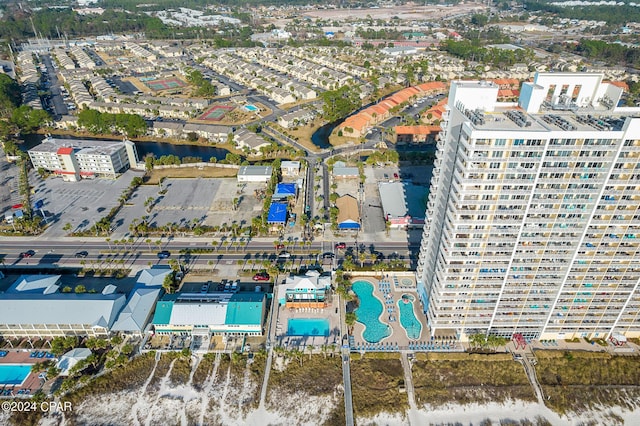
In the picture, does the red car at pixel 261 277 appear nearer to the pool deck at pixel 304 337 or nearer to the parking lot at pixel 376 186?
the pool deck at pixel 304 337

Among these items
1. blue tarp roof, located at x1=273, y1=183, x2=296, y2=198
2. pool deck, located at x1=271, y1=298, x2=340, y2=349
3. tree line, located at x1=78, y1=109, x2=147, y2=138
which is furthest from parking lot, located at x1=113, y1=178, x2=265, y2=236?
tree line, located at x1=78, y1=109, x2=147, y2=138

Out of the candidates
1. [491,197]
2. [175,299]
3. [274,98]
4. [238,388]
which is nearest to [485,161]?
[491,197]

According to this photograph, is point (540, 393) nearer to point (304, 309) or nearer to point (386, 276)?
point (386, 276)

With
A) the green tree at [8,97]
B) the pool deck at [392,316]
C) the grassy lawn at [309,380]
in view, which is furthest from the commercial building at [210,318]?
the green tree at [8,97]

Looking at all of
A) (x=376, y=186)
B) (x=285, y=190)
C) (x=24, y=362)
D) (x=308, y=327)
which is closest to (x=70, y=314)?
(x=24, y=362)

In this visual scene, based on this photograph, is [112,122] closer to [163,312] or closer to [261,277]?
[261,277]
